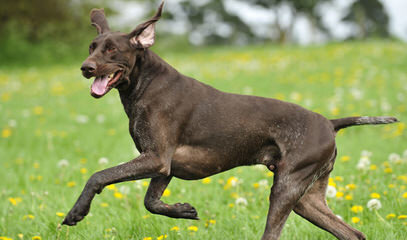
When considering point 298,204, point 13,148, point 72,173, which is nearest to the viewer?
point 298,204

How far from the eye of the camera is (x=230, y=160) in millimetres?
3592

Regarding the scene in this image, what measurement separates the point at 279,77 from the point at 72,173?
840cm

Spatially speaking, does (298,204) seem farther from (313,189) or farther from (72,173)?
(72,173)

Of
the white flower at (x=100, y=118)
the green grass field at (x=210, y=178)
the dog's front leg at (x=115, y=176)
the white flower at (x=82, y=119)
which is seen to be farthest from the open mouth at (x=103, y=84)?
the white flower at (x=82, y=119)

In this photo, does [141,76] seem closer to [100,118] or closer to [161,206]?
Result: [161,206]

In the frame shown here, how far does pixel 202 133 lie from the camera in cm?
352

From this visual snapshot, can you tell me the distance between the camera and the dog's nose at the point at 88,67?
10.2 feet

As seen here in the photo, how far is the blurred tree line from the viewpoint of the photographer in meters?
25.5

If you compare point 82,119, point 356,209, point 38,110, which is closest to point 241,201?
point 356,209

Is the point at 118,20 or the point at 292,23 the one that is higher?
the point at 118,20

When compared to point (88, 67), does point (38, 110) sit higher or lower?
lower

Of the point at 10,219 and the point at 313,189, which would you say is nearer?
the point at 313,189

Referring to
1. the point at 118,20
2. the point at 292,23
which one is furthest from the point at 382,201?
the point at 292,23

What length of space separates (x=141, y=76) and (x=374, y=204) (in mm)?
2615
